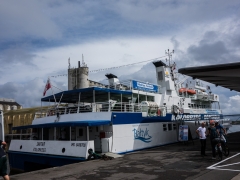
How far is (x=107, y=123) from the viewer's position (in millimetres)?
14484

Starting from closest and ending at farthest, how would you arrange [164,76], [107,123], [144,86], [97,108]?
[107,123]
[97,108]
[144,86]
[164,76]

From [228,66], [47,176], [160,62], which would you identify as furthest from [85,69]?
[47,176]

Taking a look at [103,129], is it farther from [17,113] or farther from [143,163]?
[17,113]

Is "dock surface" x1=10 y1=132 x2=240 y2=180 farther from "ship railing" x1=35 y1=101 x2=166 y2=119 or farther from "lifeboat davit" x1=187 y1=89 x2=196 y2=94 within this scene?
"lifeboat davit" x1=187 y1=89 x2=196 y2=94

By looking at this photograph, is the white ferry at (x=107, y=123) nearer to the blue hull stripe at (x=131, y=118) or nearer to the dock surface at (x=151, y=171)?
the blue hull stripe at (x=131, y=118)

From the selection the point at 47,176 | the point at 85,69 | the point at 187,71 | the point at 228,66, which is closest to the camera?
the point at 47,176

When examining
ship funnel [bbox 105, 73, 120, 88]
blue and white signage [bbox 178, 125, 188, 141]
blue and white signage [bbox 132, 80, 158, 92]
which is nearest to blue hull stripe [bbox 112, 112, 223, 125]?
blue and white signage [bbox 178, 125, 188, 141]

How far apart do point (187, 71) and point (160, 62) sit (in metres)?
7.15

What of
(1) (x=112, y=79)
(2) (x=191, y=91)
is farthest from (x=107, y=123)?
(2) (x=191, y=91)

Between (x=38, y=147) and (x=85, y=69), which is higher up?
(x=85, y=69)

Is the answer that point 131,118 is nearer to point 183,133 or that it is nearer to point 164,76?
point 183,133

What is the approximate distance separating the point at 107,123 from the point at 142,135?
3.88 meters

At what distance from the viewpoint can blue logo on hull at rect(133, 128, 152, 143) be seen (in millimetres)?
16686

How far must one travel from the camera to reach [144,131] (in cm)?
1752
